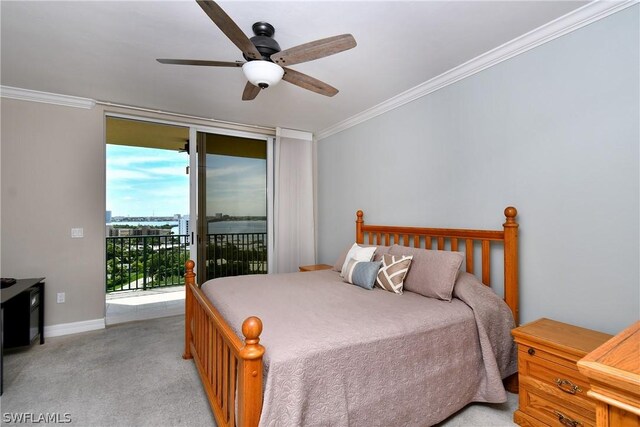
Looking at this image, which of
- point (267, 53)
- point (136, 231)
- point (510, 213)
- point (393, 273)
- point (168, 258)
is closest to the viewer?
point (267, 53)

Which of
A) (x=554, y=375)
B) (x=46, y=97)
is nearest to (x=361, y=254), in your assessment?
(x=554, y=375)

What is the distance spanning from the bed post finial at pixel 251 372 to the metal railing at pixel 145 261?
14.1 ft

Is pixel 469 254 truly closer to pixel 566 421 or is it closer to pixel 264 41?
pixel 566 421

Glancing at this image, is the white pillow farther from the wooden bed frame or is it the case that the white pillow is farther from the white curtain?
the white curtain

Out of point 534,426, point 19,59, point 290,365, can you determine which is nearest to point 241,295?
point 290,365

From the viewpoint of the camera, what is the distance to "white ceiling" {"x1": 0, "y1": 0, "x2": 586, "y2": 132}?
189 cm

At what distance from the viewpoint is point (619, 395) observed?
70 cm

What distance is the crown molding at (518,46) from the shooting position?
1.86 metres

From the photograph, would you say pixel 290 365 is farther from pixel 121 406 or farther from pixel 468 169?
pixel 468 169

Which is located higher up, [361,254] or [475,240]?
[475,240]

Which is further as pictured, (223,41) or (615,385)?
(223,41)

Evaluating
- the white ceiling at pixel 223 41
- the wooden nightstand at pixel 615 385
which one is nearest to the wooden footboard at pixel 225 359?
the wooden nightstand at pixel 615 385

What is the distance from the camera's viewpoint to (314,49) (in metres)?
1.73

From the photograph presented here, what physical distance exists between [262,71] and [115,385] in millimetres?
2516
